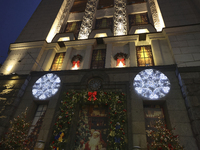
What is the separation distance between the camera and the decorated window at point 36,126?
923cm

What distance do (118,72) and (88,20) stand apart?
33.7 feet

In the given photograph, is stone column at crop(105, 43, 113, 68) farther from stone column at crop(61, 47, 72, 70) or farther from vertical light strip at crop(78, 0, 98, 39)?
stone column at crop(61, 47, 72, 70)

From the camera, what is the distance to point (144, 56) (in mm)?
12297

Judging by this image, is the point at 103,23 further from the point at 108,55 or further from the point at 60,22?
the point at 108,55

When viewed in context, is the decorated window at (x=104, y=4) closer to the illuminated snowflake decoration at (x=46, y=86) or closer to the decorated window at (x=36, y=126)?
the illuminated snowflake decoration at (x=46, y=86)

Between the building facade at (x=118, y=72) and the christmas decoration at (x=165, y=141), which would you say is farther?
the building facade at (x=118, y=72)

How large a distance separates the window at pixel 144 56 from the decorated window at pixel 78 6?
1269cm

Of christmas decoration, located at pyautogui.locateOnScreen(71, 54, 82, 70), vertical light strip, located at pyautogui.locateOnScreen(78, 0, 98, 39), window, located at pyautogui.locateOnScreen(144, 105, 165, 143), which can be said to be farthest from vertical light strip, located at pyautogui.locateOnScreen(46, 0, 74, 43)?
window, located at pyautogui.locateOnScreen(144, 105, 165, 143)

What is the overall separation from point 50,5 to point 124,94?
61.2 ft

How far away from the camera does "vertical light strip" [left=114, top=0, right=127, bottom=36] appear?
47.9 feet

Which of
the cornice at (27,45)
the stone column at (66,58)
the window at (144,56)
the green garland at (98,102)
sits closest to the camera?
the green garland at (98,102)

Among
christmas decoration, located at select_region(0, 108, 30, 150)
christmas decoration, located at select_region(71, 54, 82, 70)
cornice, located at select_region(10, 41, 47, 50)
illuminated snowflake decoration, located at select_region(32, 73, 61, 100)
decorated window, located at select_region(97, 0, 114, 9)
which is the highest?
decorated window, located at select_region(97, 0, 114, 9)

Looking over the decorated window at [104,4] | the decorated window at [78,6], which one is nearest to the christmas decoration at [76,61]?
the decorated window at [78,6]

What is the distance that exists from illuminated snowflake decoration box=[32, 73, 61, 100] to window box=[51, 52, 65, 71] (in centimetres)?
166
